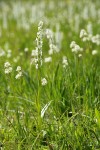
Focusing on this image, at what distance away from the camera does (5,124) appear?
3.69m

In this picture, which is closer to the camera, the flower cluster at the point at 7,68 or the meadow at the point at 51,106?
the meadow at the point at 51,106

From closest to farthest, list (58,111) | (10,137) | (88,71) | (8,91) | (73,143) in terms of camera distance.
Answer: (73,143), (10,137), (58,111), (88,71), (8,91)

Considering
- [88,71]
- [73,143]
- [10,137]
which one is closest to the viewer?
[73,143]

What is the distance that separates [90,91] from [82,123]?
706 millimetres

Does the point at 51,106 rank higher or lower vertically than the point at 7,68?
lower

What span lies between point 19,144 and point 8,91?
156cm

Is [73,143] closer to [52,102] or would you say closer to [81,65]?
[52,102]

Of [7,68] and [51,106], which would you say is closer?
[7,68]

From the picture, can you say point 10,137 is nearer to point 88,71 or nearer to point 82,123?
point 82,123

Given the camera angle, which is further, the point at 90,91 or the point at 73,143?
the point at 90,91

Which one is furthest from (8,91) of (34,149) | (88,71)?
(34,149)

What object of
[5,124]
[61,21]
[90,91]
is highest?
[61,21]

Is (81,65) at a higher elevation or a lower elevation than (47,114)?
higher

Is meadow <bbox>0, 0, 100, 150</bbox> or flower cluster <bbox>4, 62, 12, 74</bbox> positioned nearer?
meadow <bbox>0, 0, 100, 150</bbox>
